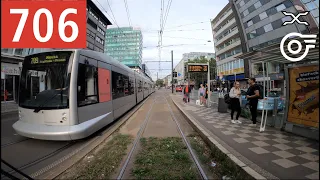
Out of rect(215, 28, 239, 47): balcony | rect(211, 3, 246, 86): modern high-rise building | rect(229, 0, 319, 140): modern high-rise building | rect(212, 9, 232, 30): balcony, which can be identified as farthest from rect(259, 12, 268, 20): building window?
rect(212, 9, 232, 30): balcony

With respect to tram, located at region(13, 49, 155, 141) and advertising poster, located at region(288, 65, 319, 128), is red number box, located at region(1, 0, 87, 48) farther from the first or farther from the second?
advertising poster, located at region(288, 65, 319, 128)

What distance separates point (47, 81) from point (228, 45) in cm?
5145

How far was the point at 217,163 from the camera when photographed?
418 cm

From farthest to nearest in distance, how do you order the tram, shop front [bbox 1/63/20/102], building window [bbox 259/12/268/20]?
building window [bbox 259/12/268/20], the tram, shop front [bbox 1/63/20/102]

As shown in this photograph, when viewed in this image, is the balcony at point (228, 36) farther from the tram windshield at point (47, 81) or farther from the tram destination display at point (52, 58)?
the tram windshield at point (47, 81)

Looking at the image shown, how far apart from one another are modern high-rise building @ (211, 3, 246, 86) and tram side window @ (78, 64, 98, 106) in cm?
3893

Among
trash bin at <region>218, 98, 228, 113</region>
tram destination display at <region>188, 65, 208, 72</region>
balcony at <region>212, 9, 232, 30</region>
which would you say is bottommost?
trash bin at <region>218, 98, 228, 113</region>

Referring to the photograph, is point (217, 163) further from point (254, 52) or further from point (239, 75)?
point (239, 75)

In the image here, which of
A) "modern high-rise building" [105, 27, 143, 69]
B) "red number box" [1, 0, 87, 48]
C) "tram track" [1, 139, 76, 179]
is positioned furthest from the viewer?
"modern high-rise building" [105, 27, 143, 69]

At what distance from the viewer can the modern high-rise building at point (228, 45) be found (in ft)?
143

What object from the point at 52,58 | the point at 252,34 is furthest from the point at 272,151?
the point at 252,34

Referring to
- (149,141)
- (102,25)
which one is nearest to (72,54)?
(149,141)

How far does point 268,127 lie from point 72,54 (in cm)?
647

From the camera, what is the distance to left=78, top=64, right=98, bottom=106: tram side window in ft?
17.8
